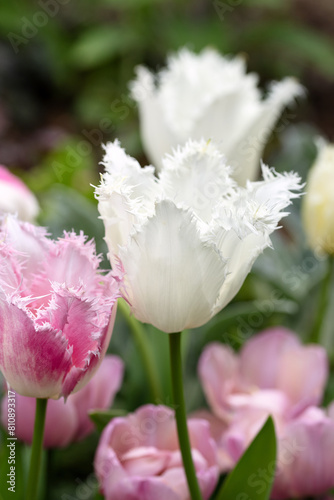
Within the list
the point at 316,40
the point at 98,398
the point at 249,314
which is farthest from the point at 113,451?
the point at 316,40

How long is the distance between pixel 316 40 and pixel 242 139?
6.03 feet

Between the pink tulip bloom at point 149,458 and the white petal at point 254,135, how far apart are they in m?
0.22

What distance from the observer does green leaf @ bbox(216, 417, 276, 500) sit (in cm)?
35

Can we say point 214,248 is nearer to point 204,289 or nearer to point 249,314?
point 204,289

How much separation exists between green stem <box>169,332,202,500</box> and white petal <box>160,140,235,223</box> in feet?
0.20

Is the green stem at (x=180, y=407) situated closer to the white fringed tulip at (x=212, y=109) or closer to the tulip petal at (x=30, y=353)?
the tulip petal at (x=30, y=353)

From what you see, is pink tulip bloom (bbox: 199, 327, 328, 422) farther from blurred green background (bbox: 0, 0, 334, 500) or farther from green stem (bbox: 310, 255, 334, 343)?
blurred green background (bbox: 0, 0, 334, 500)

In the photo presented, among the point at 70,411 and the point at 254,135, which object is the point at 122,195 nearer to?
the point at 70,411

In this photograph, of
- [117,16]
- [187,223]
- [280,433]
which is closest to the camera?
[187,223]

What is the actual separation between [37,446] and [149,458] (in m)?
0.09

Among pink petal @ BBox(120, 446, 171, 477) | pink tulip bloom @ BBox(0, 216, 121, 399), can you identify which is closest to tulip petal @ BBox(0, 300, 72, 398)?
pink tulip bloom @ BBox(0, 216, 121, 399)

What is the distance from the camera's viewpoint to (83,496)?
45 cm

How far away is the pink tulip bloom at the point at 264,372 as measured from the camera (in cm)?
45

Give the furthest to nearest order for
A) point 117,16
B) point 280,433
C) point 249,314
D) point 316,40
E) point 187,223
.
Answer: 1. point 117,16
2. point 316,40
3. point 249,314
4. point 280,433
5. point 187,223
